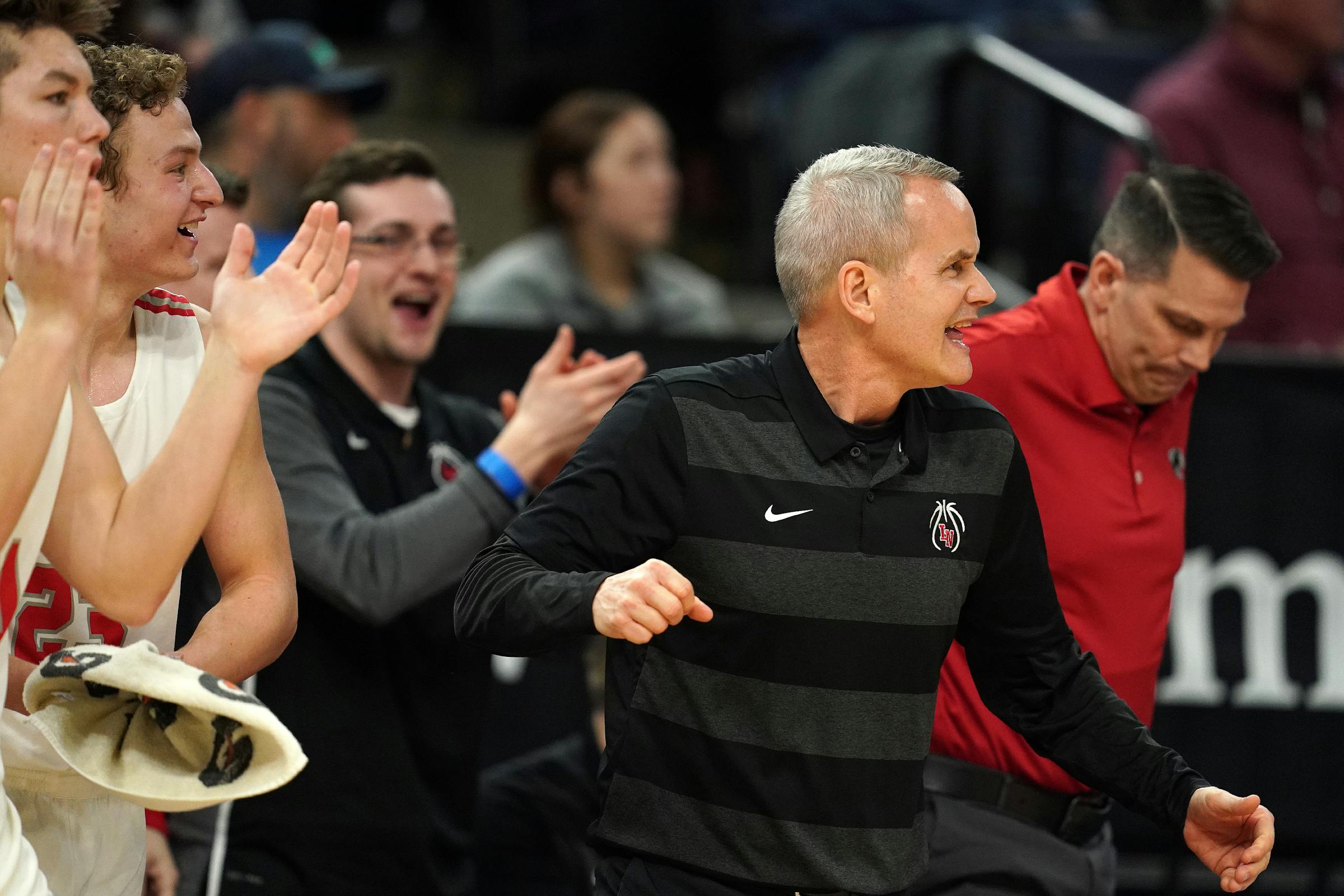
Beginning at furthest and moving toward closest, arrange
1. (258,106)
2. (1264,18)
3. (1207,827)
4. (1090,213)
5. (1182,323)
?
(1090,213) < (1264,18) < (258,106) < (1182,323) < (1207,827)

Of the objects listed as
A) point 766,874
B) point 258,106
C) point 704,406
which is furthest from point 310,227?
point 258,106

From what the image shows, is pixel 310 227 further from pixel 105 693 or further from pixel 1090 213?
pixel 1090 213

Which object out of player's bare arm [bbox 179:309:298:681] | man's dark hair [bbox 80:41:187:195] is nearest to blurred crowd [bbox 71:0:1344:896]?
man's dark hair [bbox 80:41:187:195]

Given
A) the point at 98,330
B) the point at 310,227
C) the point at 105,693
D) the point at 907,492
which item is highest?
the point at 310,227

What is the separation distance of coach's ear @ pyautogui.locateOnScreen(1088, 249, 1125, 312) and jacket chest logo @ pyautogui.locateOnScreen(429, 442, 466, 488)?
152 centimetres

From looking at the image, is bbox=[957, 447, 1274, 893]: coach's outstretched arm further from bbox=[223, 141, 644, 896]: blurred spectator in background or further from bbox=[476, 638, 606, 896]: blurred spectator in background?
bbox=[476, 638, 606, 896]: blurred spectator in background

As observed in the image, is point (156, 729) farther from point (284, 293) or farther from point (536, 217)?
point (536, 217)

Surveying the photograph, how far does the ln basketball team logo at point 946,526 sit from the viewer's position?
280 cm

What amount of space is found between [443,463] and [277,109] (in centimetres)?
226

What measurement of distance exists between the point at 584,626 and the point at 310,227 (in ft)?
2.38

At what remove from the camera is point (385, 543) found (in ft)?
11.8

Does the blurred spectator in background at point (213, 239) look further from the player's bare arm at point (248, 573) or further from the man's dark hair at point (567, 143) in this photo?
the man's dark hair at point (567, 143)

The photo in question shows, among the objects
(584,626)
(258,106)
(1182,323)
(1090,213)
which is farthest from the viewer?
(1090,213)

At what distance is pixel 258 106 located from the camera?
18.8ft
